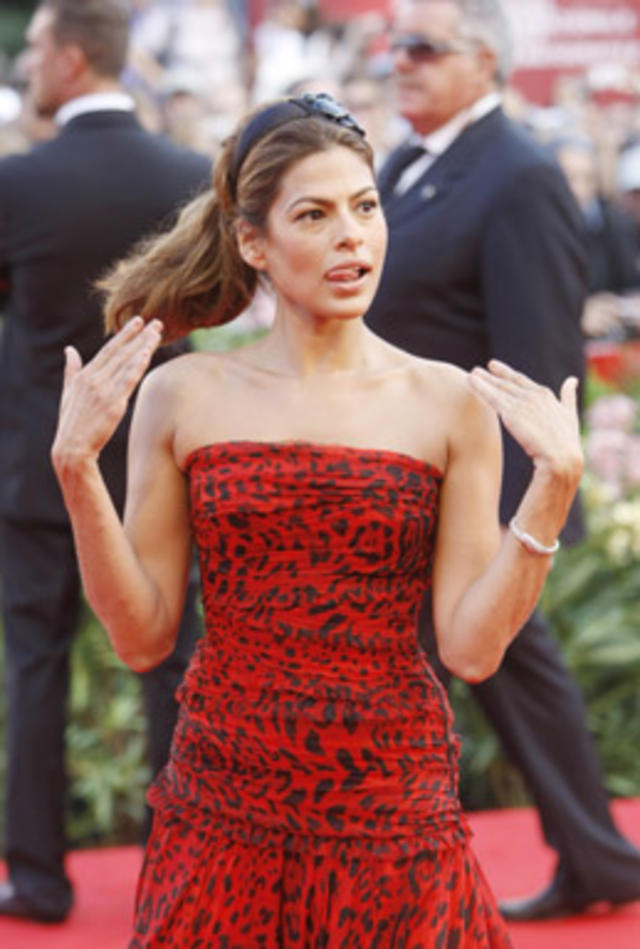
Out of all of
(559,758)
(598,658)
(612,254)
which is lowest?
(598,658)

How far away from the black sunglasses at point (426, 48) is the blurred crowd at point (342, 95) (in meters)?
4.23

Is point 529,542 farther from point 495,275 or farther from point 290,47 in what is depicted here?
point 290,47

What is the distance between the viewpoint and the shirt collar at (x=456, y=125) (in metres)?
4.59

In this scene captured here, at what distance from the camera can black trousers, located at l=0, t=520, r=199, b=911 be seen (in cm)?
479

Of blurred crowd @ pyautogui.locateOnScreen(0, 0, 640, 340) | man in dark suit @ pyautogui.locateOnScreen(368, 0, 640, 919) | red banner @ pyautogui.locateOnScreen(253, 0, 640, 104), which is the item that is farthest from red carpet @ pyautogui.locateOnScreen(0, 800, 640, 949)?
red banner @ pyautogui.locateOnScreen(253, 0, 640, 104)

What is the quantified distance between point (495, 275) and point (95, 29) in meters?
1.25

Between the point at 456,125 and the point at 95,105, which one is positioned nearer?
the point at 456,125

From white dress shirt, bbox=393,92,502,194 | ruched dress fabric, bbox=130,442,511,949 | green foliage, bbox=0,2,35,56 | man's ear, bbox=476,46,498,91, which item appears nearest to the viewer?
ruched dress fabric, bbox=130,442,511,949

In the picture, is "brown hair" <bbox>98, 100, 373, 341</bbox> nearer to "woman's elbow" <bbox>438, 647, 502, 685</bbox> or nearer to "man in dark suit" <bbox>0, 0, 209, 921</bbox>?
"woman's elbow" <bbox>438, 647, 502, 685</bbox>

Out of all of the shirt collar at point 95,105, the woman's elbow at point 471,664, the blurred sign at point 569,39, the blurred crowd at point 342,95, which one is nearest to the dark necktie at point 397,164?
the shirt collar at point 95,105

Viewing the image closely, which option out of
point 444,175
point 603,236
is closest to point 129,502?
point 444,175

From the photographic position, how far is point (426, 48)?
15.3ft

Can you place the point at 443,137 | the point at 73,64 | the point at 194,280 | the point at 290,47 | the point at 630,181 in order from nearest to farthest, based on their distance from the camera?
the point at 194,280 < the point at 443,137 < the point at 73,64 < the point at 630,181 < the point at 290,47

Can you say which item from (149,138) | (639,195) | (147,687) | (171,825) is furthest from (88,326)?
(639,195)
